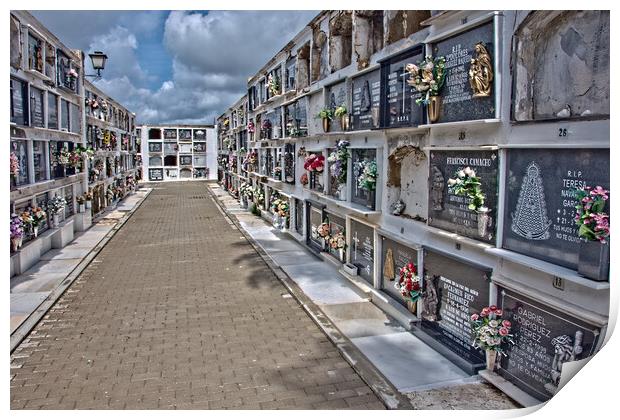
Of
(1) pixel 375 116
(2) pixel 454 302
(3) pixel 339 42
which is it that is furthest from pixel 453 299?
(3) pixel 339 42

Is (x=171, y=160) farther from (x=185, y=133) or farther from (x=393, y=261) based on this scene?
(x=393, y=261)

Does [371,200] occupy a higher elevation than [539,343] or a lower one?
higher

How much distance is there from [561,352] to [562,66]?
11.1 feet

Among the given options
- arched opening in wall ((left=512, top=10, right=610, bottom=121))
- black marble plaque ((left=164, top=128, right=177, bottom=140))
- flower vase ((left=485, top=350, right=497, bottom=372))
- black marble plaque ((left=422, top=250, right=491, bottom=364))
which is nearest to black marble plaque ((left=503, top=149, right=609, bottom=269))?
arched opening in wall ((left=512, top=10, right=610, bottom=121))

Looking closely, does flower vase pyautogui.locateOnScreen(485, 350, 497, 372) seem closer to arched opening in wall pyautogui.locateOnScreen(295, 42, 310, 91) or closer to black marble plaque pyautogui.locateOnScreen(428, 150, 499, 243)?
black marble plaque pyautogui.locateOnScreen(428, 150, 499, 243)

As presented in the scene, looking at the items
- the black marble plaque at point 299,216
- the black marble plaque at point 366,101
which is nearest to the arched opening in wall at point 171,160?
the black marble plaque at point 299,216

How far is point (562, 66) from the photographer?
581 cm

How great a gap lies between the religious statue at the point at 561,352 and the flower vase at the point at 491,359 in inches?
39.1

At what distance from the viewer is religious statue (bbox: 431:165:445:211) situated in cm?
839

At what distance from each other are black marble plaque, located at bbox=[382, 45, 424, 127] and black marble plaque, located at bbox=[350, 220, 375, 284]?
9.01 feet

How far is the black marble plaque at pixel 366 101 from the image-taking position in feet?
35.8

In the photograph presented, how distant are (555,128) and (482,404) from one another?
3647 millimetres

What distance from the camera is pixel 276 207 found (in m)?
21.2

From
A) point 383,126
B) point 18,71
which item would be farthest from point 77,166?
point 383,126
